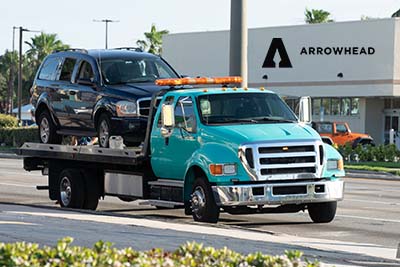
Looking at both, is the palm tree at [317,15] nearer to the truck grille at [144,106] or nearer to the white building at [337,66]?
the white building at [337,66]

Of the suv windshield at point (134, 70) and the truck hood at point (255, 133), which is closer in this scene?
the truck hood at point (255, 133)

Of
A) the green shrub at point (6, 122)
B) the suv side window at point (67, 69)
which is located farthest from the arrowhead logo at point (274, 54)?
the suv side window at point (67, 69)

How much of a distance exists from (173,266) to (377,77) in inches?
2144

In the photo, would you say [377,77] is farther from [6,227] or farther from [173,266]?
[173,266]

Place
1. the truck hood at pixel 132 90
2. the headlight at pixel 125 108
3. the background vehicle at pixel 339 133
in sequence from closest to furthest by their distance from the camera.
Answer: the headlight at pixel 125 108, the truck hood at pixel 132 90, the background vehicle at pixel 339 133

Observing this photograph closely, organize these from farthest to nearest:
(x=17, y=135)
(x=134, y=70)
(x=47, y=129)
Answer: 1. (x=17, y=135)
2. (x=47, y=129)
3. (x=134, y=70)

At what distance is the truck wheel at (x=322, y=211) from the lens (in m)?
18.2

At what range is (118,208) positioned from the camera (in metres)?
22.1

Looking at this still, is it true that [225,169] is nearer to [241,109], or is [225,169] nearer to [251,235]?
[241,109]

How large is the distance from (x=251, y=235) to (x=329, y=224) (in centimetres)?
395

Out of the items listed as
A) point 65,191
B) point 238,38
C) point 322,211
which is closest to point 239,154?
point 322,211

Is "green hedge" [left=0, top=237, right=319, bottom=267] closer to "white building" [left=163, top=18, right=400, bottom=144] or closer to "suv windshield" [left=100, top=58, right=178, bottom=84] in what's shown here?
"suv windshield" [left=100, top=58, right=178, bottom=84]

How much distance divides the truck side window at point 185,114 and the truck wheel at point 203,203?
3.43 feet

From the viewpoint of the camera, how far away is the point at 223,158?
17062 millimetres
